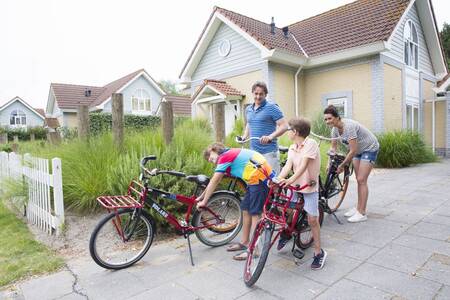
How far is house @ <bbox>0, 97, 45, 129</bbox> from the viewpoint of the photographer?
37094 millimetres

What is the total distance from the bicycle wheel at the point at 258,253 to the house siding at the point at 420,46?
11.4 meters

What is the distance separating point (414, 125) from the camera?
14664 mm

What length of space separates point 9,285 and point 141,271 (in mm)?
1243

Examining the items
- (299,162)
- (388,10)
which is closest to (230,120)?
(388,10)

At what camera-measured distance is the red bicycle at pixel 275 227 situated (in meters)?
2.77

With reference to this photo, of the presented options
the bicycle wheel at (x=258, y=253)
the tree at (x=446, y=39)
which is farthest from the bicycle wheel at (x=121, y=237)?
the tree at (x=446, y=39)

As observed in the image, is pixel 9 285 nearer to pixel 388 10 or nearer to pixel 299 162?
pixel 299 162

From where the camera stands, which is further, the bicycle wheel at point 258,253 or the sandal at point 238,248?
the sandal at point 238,248

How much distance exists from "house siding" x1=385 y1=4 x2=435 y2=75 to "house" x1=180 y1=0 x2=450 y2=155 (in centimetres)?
4

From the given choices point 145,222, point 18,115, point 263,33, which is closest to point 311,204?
point 145,222

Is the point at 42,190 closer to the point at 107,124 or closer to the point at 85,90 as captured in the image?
the point at 107,124

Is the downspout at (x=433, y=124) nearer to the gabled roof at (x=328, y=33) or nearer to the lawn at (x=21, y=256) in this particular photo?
the gabled roof at (x=328, y=33)

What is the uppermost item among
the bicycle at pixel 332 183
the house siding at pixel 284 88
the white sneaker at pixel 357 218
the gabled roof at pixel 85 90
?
the gabled roof at pixel 85 90

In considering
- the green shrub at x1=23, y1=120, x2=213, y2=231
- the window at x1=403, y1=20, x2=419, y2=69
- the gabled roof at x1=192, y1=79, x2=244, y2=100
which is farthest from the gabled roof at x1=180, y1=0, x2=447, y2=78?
the green shrub at x1=23, y1=120, x2=213, y2=231
